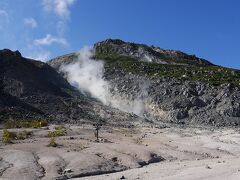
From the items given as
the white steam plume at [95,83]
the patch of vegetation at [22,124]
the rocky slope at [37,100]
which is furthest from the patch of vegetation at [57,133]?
the white steam plume at [95,83]

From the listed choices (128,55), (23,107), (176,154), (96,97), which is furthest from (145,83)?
(176,154)

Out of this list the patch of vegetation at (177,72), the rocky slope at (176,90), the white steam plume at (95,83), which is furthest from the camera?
the patch of vegetation at (177,72)

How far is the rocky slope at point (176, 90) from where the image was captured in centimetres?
8803

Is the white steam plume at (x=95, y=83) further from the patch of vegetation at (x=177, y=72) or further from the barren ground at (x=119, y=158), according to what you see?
the barren ground at (x=119, y=158)

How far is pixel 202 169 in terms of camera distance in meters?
35.4

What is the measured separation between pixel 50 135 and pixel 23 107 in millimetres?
22759

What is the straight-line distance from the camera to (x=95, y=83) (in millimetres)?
125562

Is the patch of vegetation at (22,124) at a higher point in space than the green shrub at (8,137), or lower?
higher

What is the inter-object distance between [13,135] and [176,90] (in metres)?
54.4

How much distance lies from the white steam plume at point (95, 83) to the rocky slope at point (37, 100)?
878cm

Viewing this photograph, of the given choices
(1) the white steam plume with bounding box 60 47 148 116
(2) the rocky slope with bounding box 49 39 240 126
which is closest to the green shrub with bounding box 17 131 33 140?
(2) the rocky slope with bounding box 49 39 240 126

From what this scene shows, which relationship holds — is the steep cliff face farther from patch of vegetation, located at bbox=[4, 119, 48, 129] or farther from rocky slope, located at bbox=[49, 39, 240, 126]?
patch of vegetation, located at bbox=[4, 119, 48, 129]

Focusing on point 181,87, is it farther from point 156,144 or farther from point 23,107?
point 156,144

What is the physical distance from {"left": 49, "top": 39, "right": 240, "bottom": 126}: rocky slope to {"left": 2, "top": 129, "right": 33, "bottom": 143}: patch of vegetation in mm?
36074
